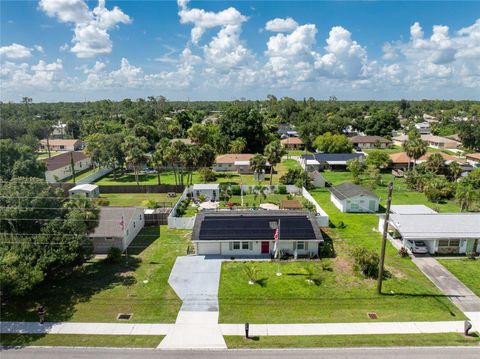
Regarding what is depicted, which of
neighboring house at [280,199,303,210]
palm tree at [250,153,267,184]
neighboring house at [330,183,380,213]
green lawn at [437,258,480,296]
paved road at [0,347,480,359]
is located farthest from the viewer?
palm tree at [250,153,267,184]

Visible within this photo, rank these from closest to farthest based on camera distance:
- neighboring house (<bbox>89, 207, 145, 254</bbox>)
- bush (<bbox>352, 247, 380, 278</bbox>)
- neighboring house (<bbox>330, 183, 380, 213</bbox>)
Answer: bush (<bbox>352, 247, 380, 278</bbox>)
neighboring house (<bbox>89, 207, 145, 254</bbox>)
neighboring house (<bbox>330, 183, 380, 213</bbox>)

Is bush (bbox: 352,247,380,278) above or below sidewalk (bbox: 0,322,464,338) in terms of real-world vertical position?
above

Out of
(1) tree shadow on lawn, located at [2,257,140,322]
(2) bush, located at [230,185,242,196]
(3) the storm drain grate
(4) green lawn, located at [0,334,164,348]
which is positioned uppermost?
(2) bush, located at [230,185,242,196]

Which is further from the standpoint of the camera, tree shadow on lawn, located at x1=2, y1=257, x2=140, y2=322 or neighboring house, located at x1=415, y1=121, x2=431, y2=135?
neighboring house, located at x1=415, y1=121, x2=431, y2=135

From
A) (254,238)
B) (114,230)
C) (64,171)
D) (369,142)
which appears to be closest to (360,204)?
(254,238)

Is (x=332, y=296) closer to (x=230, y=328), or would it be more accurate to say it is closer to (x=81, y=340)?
(x=230, y=328)

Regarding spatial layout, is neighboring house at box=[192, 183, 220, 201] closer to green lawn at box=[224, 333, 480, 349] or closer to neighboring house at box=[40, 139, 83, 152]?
green lawn at box=[224, 333, 480, 349]

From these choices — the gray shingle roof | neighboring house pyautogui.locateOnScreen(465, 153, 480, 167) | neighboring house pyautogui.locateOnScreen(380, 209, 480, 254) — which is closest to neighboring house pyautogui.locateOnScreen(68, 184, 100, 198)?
the gray shingle roof

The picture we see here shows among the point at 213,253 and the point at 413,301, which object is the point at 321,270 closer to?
the point at 413,301
